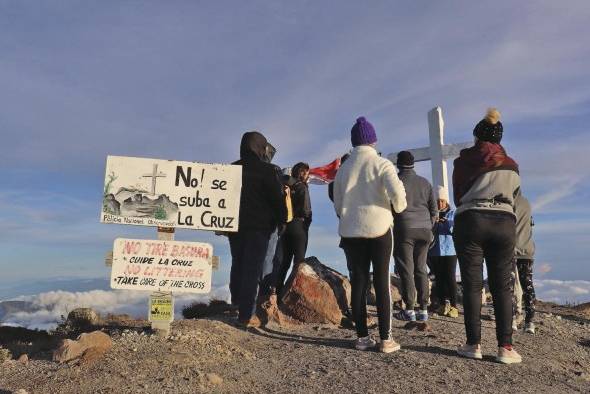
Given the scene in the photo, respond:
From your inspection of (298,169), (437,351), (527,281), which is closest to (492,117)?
(437,351)

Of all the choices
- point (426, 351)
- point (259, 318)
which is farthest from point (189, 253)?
point (426, 351)

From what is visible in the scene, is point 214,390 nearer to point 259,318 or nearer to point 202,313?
point 259,318

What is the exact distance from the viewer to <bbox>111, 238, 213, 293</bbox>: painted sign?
239 inches

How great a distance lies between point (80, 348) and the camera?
5172mm

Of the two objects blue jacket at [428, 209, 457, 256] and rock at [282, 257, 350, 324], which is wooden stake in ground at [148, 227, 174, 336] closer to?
rock at [282, 257, 350, 324]

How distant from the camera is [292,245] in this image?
7773 mm

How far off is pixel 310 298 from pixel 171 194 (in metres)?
2.39

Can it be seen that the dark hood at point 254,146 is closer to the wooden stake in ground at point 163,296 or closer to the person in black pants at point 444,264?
the wooden stake in ground at point 163,296

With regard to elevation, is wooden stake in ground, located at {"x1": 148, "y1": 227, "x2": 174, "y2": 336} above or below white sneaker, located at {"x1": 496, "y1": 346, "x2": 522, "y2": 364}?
above

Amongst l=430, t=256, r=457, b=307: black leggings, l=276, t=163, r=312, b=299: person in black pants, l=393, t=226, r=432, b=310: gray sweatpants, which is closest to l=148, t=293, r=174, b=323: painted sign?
l=276, t=163, r=312, b=299: person in black pants

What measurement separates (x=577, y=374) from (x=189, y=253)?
4288mm

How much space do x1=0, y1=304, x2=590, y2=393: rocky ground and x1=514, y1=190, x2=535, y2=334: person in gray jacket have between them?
0.73 meters

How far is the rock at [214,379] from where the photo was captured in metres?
4.61

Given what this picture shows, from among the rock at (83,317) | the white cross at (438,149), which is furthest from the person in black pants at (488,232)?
the white cross at (438,149)
